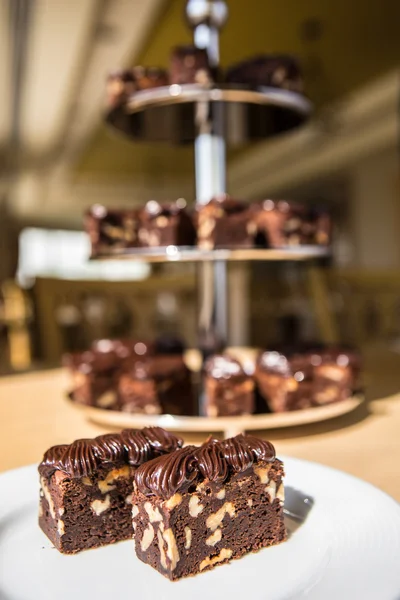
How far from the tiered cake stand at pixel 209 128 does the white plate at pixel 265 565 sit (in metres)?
0.44

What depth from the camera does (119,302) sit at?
8.20ft

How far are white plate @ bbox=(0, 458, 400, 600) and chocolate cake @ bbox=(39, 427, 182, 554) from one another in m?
0.02

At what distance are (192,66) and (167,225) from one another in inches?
15.0

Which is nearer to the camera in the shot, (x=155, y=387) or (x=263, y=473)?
(x=263, y=473)

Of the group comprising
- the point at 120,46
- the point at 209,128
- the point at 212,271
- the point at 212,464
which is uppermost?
the point at 120,46

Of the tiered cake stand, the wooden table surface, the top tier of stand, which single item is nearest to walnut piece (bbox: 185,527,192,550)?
the wooden table surface

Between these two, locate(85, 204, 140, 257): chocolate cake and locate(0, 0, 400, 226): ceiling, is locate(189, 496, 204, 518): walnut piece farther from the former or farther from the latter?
locate(0, 0, 400, 226): ceiling

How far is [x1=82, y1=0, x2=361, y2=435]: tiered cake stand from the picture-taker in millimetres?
1319

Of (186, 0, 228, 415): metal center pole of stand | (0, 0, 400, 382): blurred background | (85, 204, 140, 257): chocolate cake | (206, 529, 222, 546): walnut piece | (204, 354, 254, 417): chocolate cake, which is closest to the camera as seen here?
Answer: (206, 529, 222, 546): walnut piece

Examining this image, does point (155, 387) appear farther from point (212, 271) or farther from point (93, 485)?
point (93, 485)

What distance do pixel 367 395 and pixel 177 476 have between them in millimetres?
956

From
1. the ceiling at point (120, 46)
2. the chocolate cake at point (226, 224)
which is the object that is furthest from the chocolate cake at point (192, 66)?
the ceiling at point (120, 46)

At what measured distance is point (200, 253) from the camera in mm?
1323

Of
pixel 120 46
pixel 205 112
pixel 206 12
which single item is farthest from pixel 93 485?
pixel 120 46
